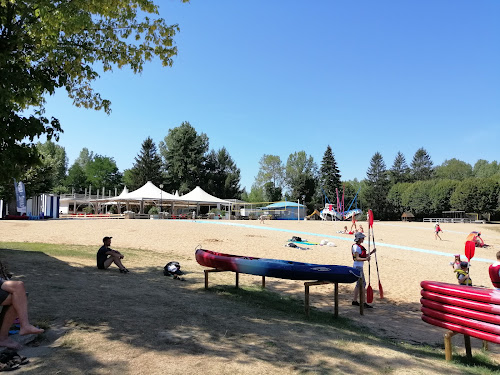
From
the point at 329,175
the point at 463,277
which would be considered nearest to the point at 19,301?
the point at 463,277

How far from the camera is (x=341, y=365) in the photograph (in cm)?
412

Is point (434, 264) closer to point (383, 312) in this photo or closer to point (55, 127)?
point (383, 312)

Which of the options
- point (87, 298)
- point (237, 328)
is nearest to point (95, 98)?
point (87, 298)

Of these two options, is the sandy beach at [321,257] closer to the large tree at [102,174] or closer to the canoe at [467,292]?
the canoe at [467,292]

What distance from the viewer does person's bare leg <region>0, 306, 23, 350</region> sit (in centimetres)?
392

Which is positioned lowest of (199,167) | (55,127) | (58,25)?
(55,127)

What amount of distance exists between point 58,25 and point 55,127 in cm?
198

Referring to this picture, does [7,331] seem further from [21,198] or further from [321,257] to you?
[21,198]

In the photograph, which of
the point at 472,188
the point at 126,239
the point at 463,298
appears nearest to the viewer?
the point at 463,298

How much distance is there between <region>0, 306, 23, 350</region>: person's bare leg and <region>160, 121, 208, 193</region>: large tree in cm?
6550

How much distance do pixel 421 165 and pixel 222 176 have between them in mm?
65305

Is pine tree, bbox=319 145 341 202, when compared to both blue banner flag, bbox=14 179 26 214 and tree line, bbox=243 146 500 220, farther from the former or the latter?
blue banner flag, bbox=14 179 26 214

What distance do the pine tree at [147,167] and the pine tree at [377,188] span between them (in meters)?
46.8

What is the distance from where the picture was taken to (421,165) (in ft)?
344
